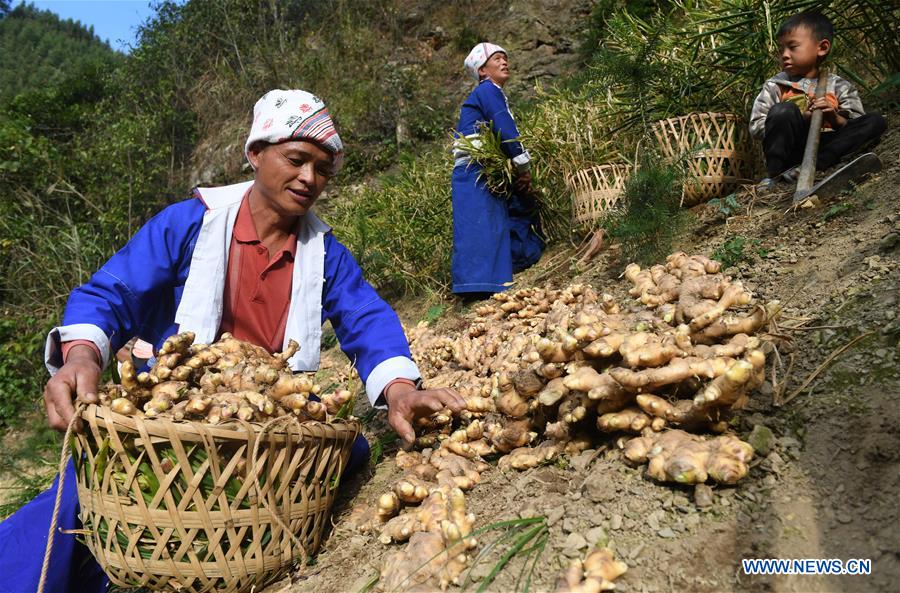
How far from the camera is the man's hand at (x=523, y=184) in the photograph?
4820 millimetres

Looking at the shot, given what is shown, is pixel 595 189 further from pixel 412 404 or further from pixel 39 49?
pixel 39 49

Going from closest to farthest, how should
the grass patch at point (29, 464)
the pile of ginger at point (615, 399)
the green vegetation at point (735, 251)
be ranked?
1. the pile of ginger at point (615, 399)
2. the green vegetation at point (735, 251)
3. the grass patch at point (29, 464)

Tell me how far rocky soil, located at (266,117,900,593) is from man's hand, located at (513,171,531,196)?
8.97ft

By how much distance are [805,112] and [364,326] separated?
2.62 metres

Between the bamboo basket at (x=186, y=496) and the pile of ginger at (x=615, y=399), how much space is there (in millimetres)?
342

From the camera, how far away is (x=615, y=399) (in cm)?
163

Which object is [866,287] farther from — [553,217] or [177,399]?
[553,217]

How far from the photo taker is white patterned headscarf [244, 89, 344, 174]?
2352 mm

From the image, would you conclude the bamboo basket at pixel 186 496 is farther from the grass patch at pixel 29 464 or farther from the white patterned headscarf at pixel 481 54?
the white patterned headscarf at pixel 481 54

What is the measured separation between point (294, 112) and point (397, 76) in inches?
349

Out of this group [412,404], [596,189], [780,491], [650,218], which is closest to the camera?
[780,491]

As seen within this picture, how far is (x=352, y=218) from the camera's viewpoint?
6.76 metres

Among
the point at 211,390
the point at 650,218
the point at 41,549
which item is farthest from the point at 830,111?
the point at 41,549

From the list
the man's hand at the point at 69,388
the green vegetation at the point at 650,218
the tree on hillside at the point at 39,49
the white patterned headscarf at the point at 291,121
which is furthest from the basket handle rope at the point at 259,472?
the tree on hillside at the point at 39,49
